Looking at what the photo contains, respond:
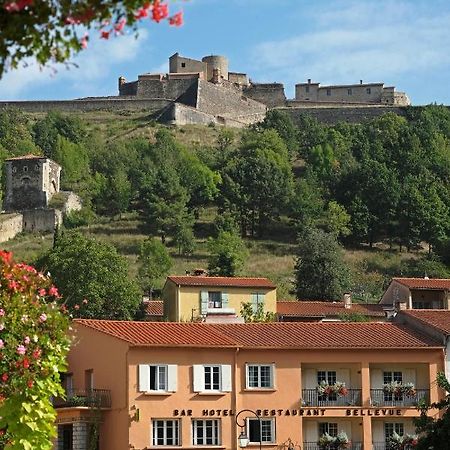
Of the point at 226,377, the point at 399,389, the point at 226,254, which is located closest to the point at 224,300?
the point at 399,389

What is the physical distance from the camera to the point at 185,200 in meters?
130

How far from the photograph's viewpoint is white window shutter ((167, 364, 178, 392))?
50.9 metres

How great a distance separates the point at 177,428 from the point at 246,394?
11.7 ft

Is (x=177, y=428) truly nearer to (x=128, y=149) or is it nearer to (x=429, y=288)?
(x=429, y=288)

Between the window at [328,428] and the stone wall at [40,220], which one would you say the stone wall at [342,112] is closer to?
the stone wall at [40,220]

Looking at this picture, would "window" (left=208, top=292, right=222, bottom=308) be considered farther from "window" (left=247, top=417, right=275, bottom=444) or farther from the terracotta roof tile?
"window" (left=247, top=417, right=275, bottom=444)

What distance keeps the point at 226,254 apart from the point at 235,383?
5381cm

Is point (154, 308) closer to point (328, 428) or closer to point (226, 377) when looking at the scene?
point (328, 428)

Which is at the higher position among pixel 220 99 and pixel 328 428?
pixel 220 99

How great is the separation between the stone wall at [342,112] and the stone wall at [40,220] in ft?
210

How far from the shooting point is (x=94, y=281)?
78.9m

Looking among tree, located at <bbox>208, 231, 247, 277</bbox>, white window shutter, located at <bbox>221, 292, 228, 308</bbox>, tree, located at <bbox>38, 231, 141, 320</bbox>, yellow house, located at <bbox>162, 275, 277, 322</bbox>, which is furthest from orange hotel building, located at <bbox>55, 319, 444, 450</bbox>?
tree, located at <bbox>208, 231, 247, 277</bbox>

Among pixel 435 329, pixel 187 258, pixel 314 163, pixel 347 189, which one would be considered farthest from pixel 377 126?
pixel 435 329

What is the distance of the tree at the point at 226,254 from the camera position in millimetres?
103125
